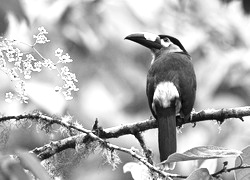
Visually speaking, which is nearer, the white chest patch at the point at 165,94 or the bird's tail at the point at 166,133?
the bird's tail at the point at 166,133

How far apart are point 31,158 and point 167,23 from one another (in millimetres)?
6626

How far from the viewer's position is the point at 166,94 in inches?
157

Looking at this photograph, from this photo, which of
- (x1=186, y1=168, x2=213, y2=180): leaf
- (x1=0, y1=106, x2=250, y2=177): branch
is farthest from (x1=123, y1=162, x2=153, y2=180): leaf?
(x1=186, y1=168, x2=213, y2=180): leaf

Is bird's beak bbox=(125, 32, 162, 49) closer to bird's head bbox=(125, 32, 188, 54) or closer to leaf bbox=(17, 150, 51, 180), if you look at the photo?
bird's head bbox=(125, 32, 188, 54)

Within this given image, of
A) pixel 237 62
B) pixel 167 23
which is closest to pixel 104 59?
pixel 167 23

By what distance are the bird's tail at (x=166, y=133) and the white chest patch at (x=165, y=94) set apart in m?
0.08

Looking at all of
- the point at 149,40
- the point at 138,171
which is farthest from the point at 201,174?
the point at 149,40

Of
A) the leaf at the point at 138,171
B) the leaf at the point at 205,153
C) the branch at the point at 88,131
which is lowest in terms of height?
the leaf at the point at 205,153

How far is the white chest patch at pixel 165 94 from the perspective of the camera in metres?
3.92

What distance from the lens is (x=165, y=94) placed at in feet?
13.1

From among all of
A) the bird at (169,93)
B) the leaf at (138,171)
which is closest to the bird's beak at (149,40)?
the bird at (169,93)

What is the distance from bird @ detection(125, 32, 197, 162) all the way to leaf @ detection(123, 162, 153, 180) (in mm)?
972

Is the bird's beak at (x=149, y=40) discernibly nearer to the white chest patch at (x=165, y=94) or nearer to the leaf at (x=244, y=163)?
the white chest patch at (x=165, y=94)

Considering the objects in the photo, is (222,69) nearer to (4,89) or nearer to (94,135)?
(4,89)
